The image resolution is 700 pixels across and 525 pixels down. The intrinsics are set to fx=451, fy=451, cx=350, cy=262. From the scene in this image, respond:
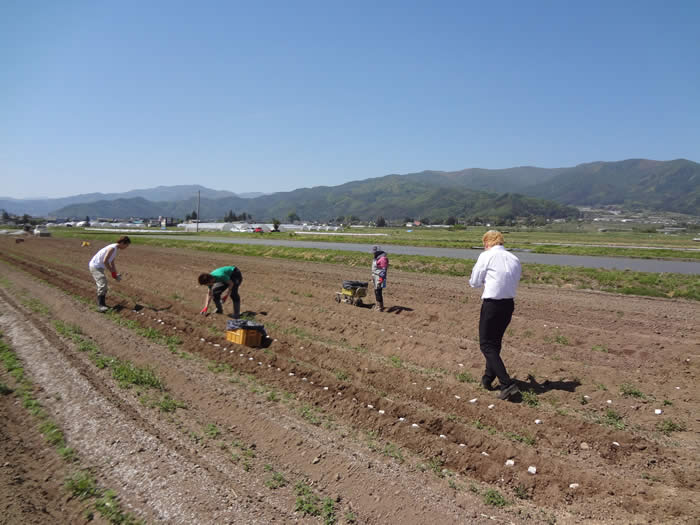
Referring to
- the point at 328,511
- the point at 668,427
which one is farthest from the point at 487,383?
the point at 328,511

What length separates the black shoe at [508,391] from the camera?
709cm

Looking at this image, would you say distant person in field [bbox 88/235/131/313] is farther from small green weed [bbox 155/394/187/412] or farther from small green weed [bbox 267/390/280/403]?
small green weed [bbox 267/390/280/403]

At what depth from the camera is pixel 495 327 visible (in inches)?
279

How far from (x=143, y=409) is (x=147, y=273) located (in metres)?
18.2

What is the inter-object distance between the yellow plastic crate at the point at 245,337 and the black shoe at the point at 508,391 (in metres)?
5.44

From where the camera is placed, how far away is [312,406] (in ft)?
23.1

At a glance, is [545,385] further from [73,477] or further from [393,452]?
[73,477]

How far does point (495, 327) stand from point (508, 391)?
3.39 feet

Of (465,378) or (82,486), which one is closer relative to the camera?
(82,486)

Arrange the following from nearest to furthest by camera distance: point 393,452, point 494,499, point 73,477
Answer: point 494,499 < point 73,477 < point 393,452

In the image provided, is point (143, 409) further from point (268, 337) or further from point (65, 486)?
Answer: point (268, 337)

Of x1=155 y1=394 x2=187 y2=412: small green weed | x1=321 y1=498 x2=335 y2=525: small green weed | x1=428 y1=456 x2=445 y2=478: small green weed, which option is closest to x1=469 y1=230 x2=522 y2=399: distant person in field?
x1=428 y1=456 x2=445 y2=478: small green weed

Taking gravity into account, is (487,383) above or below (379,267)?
below

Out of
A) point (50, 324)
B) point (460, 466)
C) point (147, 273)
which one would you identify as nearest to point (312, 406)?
point (460, 466)
